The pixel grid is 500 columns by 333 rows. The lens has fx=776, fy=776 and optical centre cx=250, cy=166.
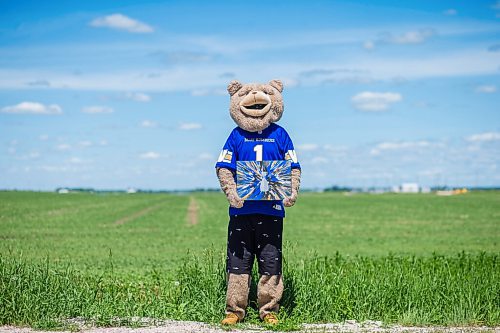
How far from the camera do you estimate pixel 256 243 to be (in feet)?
29.5

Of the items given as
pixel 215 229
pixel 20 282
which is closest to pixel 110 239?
pixel 215 229

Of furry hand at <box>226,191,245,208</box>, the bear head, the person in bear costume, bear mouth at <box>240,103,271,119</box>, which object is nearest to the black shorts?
the person in bear costume

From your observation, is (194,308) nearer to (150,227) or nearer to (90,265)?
(90,265)

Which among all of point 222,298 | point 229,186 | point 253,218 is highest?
point 229,186

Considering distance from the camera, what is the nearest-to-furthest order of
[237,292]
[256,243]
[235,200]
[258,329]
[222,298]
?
[258,329] → [235,200] → [237,292] → [256,243] → [222,298]

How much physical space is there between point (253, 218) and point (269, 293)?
2.89 feet

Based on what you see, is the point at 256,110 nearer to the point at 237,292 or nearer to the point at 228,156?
the point at 228,156

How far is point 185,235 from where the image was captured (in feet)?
94.9

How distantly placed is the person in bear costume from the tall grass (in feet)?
1.12

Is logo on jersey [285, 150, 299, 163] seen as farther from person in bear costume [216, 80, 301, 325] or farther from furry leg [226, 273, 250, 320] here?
furry leg [226, 273, 250, 320]

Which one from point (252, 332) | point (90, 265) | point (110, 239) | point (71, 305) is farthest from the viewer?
point (110, 239)

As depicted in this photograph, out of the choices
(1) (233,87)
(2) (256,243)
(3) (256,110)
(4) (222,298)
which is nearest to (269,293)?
(2) (256,243)

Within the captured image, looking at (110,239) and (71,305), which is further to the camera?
(110,239)

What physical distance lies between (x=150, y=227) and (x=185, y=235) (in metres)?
5.92
